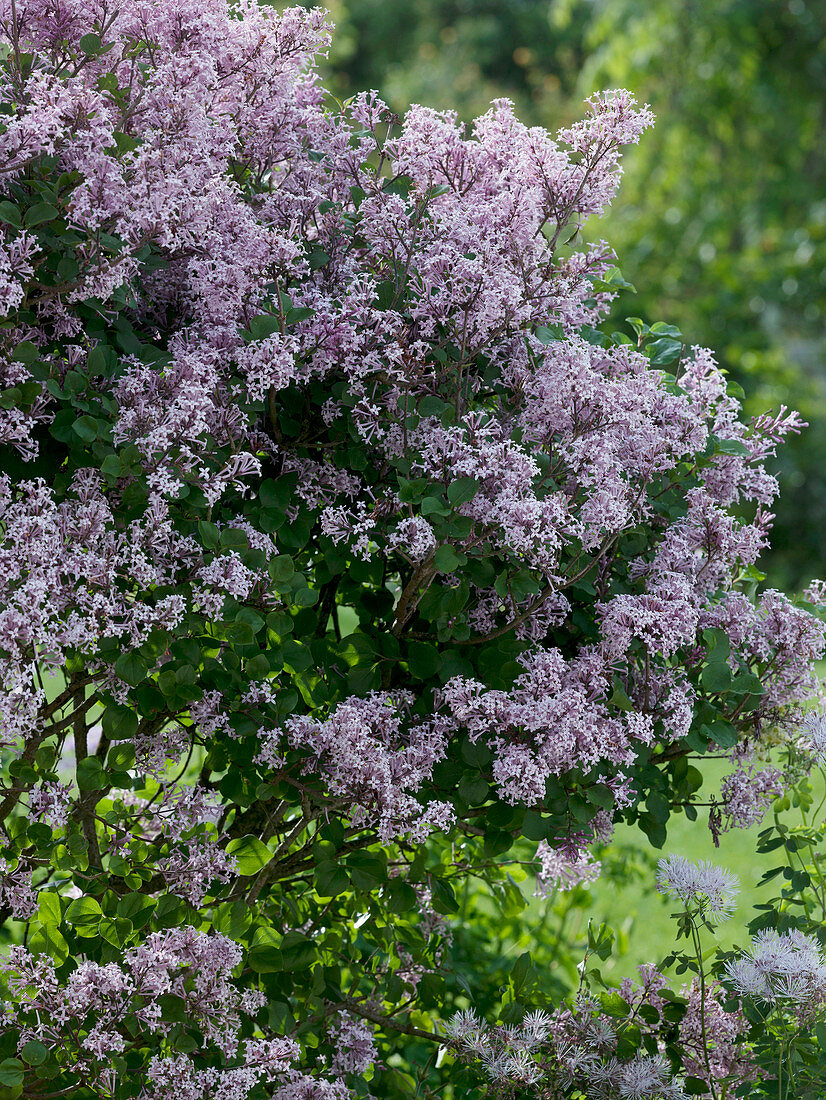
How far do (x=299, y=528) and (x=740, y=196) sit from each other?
11.5m

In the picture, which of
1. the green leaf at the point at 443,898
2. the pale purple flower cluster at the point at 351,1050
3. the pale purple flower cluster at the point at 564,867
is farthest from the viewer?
the pale purple flower cluster at the point at 351,1050

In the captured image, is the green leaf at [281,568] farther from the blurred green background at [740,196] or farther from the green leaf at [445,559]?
the blurred green background at [740,196]

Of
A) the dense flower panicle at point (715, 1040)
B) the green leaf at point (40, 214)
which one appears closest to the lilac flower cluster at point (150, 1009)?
the dense flower panicle at point (715, 1040)

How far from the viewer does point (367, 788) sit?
5.04 feet

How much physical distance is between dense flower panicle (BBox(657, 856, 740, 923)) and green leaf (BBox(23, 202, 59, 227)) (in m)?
1.29

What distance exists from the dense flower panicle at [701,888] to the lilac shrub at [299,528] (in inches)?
2.6

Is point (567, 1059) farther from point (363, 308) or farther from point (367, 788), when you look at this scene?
point (363, 308)

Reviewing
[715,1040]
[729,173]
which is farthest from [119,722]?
[729,173]

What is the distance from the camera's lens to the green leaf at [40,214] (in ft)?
4.61

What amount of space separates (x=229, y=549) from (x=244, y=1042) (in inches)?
29.3

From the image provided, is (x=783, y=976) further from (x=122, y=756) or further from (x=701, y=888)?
(x=122, y=756)

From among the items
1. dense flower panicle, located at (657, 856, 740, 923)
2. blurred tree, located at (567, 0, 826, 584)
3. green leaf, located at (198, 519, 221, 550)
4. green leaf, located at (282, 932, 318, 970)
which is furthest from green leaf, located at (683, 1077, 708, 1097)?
blurred tree, located at (567, 0, 826, 584)

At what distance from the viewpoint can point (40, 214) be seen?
1.41 meters

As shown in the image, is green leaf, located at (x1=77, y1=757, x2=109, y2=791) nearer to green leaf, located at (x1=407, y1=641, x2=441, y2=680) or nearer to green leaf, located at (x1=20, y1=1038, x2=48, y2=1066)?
green leaf, located at (x1=20, y1=1038, x2=48, y2=1066)
